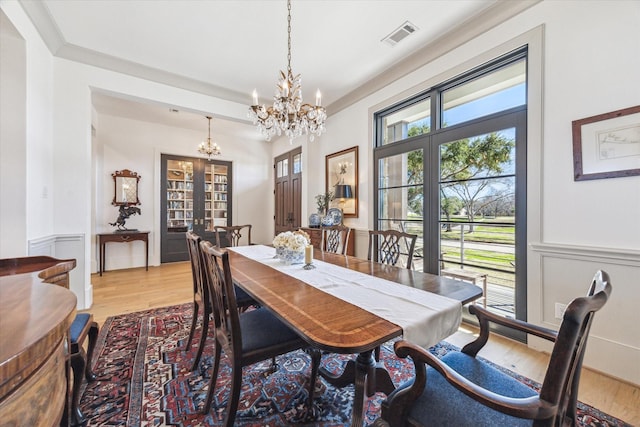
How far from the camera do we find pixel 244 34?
2.70m

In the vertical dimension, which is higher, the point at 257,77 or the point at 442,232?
the point at 257,77

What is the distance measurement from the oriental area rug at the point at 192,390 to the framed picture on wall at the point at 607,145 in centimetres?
151

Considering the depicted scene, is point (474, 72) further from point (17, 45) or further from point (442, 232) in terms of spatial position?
point (17, 45)

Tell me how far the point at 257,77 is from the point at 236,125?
2048 millimetres

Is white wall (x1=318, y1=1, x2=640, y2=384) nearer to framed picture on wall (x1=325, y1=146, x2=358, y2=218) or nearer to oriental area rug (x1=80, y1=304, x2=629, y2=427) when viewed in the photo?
oriental area rug (x1=80, y1=304, x2=629, y2=427)

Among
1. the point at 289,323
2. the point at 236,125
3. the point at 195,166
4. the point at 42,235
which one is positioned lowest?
the point at 289,323

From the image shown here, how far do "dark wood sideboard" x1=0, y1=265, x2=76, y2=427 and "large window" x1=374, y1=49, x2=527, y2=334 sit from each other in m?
2.83

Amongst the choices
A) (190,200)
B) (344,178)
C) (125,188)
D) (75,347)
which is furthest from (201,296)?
(190,200)

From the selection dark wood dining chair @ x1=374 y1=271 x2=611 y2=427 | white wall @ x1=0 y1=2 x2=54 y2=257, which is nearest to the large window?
dark wood dining chair @ x1=374 y1=271 x2=611 y2=427

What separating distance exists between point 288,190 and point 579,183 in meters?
4.68

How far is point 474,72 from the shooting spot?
2693mm

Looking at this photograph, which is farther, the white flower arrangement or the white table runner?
the white flower arrangement

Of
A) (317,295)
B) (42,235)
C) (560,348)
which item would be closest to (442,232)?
(317,295)

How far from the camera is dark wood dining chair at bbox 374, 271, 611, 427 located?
0.70 m
